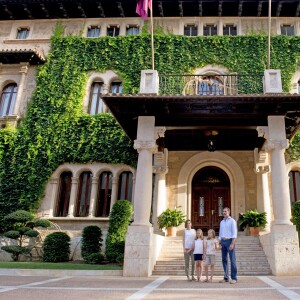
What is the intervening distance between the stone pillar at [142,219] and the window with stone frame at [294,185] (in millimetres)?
8547

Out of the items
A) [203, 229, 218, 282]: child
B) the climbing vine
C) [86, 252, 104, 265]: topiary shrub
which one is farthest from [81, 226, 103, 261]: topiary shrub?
[203, 229, 218, 282]: child

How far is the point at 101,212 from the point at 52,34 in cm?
1109

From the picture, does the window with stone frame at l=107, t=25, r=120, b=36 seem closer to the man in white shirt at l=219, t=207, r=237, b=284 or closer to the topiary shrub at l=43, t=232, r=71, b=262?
the topiary shrub at l=43, t=232, r=71, b=262

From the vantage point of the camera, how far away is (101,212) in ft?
57.1

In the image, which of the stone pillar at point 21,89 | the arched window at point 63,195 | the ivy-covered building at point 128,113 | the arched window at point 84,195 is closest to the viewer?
the ivy-covered building at point 128,113

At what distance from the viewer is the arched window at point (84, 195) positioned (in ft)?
57.1

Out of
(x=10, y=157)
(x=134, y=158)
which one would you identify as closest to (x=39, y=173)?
(x=10, y=157)

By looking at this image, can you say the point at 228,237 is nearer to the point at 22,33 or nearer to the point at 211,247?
the point at 211,247

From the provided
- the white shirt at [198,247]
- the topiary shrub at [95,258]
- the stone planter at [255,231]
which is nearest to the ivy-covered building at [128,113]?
the stone planter at [255,231]

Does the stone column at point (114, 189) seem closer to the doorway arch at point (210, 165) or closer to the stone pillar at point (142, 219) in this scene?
the doorway arch at point (210, 165)

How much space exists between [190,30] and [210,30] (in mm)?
1167

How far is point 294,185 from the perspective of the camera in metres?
16.9

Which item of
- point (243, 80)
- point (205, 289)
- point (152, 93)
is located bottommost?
point (205, 289)

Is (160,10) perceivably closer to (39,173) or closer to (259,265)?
(39,173)
